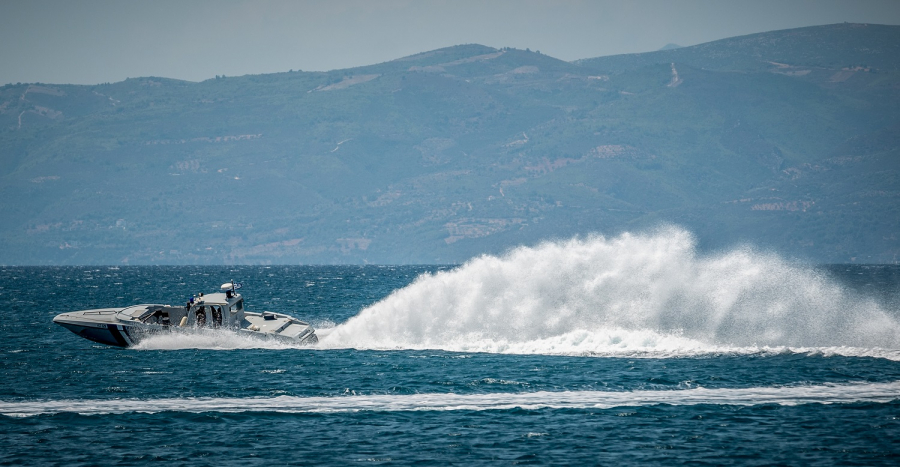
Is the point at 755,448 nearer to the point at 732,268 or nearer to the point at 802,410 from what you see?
the point at 802,410

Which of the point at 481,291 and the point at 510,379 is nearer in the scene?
the point at 510,379

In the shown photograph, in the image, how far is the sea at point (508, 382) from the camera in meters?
29.5

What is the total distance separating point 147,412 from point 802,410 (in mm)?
23111

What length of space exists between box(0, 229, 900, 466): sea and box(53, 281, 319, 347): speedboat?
0.63m

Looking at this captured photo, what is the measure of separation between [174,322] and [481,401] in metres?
20.9

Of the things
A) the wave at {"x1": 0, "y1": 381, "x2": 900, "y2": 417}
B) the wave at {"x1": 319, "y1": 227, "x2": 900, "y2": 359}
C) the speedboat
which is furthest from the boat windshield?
the wave at {"x1": 0, "y1": 381, "x2": 900, "y2": 417}

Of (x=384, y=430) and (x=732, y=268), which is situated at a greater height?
(x=732, y=268)

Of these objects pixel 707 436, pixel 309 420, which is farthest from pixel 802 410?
pixel 309 420

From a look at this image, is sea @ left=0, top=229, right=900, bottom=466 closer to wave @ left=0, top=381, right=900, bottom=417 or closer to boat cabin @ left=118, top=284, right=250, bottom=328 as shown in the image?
wave @ left=0, top=381, right=900, bottom=417

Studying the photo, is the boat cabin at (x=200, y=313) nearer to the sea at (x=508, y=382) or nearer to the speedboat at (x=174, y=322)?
the speedboat at (x=174, y=322)

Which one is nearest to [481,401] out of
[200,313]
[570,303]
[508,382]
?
[508,382]

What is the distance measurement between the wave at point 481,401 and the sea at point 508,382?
13cm

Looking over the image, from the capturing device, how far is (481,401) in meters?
36.1

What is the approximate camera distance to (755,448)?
95.3 feet
